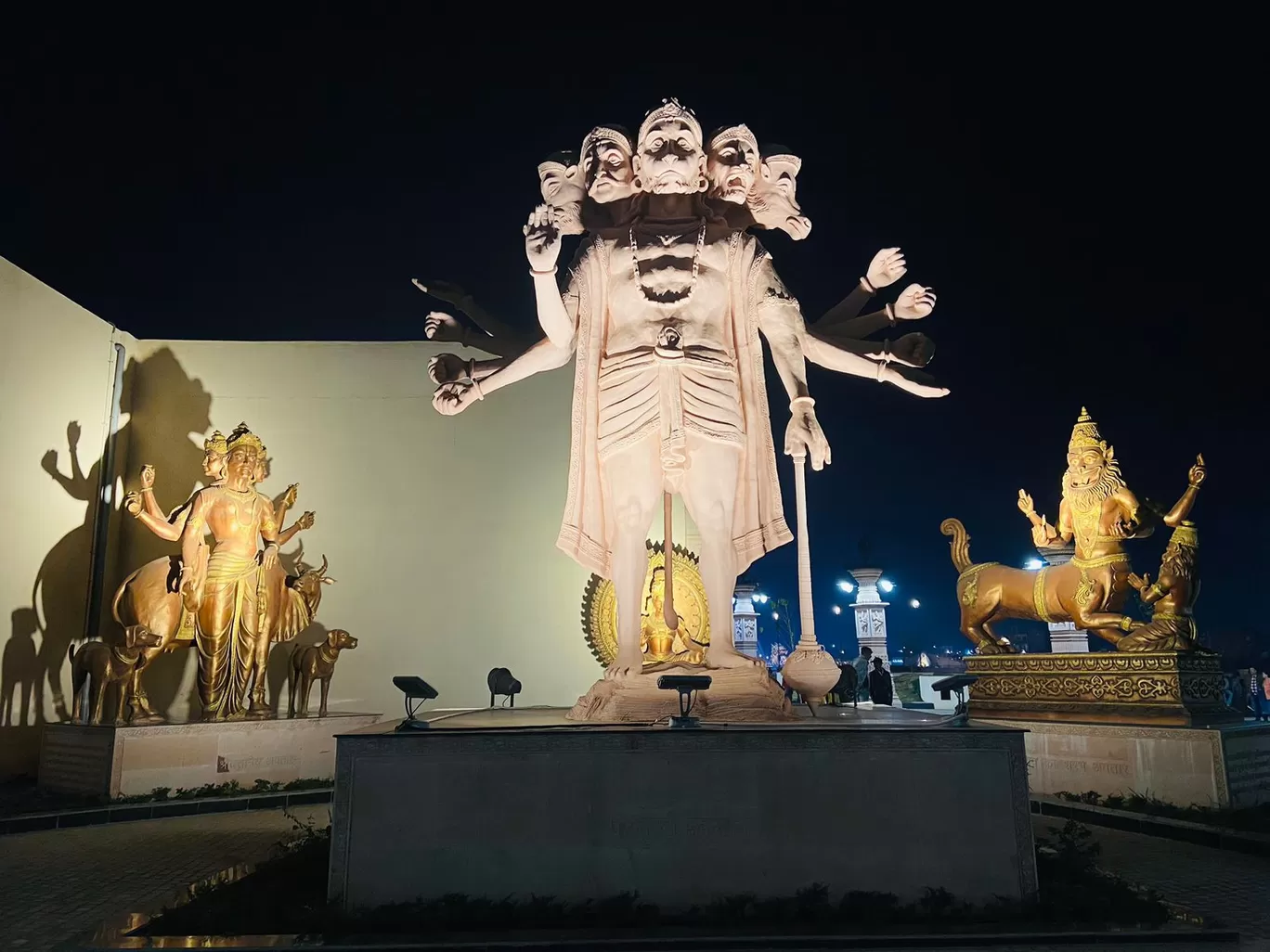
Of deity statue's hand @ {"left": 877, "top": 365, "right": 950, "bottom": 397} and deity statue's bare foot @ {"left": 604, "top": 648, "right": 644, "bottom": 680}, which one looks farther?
deity statue's hand @ {"left": 877, "top": 365, "right": 950, "bottom": 397}

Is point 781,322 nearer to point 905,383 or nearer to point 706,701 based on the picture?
point 905,383

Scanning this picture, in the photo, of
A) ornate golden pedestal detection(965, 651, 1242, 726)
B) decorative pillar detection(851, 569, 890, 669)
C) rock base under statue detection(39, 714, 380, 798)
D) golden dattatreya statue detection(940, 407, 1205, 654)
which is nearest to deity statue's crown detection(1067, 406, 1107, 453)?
golden dattatreya statue detection(940, 407, 1205, 654)

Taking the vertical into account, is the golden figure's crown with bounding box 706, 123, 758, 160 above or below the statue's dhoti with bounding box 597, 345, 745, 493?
above

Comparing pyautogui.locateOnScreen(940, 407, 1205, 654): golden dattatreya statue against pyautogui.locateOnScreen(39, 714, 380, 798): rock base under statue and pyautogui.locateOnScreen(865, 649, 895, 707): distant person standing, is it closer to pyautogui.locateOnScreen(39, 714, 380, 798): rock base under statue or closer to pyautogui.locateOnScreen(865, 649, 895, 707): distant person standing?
pyautogui.locateOnScreen(865, 649, 895, 707): distant person standing

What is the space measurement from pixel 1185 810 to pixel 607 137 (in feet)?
17.9

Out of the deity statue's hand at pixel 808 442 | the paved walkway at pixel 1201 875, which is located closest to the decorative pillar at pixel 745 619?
the paved walkway at pixel 1201 875

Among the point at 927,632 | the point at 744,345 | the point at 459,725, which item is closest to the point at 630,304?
the point at 744,345

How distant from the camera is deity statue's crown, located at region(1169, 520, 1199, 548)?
266 inches

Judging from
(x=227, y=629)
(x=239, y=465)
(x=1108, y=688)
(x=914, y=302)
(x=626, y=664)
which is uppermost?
(x=914, y=302)

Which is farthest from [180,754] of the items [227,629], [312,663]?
[312,663]

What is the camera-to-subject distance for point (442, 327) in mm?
4730

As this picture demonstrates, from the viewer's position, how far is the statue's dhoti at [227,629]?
745 centimetres

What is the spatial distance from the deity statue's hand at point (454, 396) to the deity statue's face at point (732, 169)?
5.46ft

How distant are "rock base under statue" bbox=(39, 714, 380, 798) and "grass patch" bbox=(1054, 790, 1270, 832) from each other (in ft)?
16.8
